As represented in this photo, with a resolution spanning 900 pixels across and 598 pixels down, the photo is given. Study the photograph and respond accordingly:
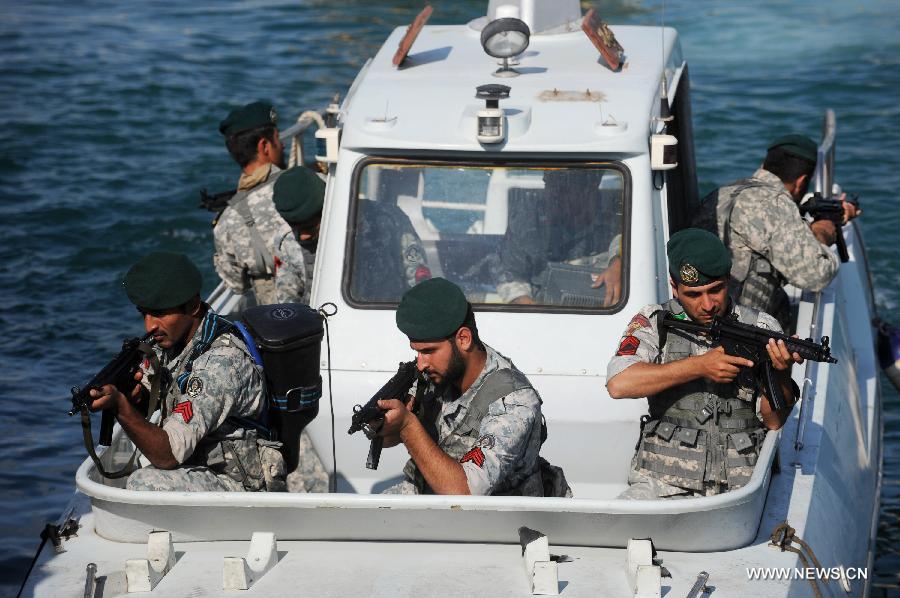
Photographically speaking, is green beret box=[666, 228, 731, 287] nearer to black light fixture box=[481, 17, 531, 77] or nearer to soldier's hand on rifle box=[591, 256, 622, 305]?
soldier's hand on rifle box=[591, 256, 622, 305]

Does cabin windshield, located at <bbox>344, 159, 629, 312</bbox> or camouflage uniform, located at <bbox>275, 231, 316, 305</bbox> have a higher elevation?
cabin windshield, located at <bbox>344, 159, 629, 312</bbox>

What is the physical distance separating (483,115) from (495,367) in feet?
4.56

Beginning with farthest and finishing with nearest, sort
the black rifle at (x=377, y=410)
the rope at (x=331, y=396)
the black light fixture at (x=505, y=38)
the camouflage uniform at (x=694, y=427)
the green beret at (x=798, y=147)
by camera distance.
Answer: the green beret at (x=798, y=147) → the black light fixture at (x=505, y=38) → the rope at (x=331, y=396) → the camouflage uniform at (x=694, y=427) → the black rifle at (x=377, y=410)

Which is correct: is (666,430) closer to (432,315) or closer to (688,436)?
(688,436)

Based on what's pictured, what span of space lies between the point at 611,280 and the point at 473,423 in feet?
4.65

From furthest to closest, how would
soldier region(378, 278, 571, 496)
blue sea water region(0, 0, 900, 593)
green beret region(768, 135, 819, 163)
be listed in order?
blue sea water region(0, 0, 900, 593), green beret region(768, 135, 819, 163), soldier region(378, 278, 571, 496)

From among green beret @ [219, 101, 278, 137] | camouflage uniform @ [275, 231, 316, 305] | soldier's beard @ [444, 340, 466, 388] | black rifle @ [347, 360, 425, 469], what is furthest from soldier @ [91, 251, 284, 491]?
green beret @ [219, 101, 278, 137]

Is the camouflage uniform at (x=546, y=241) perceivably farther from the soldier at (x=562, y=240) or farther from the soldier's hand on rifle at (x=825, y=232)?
the soldier's hand on rifle at (x=825, y=232)

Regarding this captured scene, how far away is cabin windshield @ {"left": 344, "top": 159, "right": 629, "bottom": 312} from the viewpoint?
560 centimetres

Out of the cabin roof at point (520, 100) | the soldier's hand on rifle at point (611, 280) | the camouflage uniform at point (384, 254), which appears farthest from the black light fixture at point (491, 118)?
the soldier's hand on rifle at point (611, 280)

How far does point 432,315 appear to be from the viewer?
13.8 feet

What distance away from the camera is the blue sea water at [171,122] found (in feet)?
32.4

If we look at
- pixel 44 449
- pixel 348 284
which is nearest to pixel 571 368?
pixel 348 284

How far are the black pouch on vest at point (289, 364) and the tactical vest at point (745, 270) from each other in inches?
95.5
